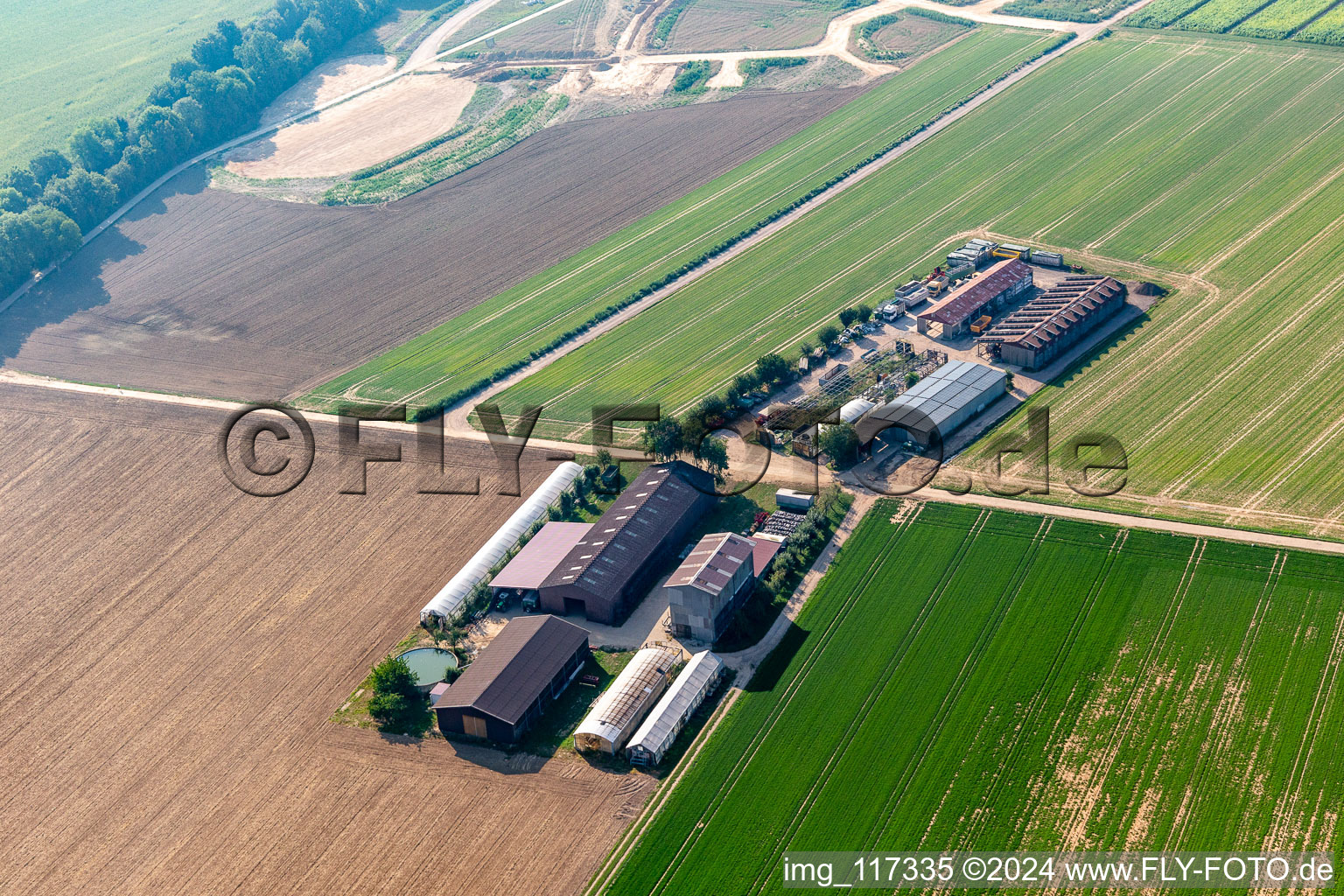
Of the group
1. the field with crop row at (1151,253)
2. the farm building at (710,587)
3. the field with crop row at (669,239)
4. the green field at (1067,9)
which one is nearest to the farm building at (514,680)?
the farm building at (710,587)

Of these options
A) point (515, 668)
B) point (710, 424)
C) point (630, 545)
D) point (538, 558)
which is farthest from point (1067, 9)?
point (515, 668)

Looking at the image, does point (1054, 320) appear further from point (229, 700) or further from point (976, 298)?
point (229, 700)

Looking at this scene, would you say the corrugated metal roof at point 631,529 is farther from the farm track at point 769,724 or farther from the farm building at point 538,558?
the farm track at point 769,724

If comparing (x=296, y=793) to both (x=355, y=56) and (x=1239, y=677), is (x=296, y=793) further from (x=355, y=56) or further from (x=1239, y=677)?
(x=355, y=56)

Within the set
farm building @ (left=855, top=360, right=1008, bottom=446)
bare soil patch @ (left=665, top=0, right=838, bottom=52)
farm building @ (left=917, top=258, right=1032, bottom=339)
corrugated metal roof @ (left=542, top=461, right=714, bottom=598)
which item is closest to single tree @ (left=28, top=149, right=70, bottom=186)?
bare soil patch @ (left=665, top=0, right=838, bottom=52)

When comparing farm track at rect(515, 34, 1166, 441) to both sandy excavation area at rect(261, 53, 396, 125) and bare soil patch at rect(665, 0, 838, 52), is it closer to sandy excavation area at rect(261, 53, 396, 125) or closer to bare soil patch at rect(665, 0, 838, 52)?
bare soil patch at rect(665, 0, 838, 52)
